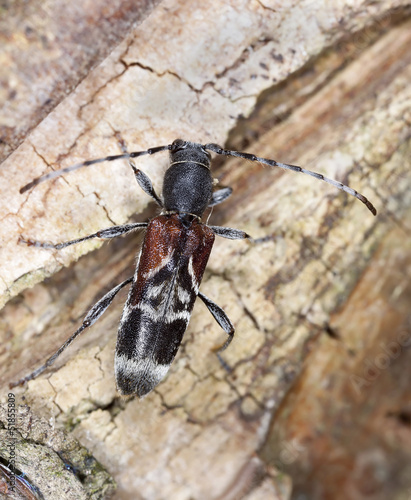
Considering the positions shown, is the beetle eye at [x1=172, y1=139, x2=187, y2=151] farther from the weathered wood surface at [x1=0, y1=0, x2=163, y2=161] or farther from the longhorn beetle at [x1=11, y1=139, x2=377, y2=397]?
the weathered wood surface at [x1=0, y1=0, x2=163, y2=161]

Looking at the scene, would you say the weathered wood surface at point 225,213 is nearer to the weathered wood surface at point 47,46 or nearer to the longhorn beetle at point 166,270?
the longhorn beetle at point 166,270

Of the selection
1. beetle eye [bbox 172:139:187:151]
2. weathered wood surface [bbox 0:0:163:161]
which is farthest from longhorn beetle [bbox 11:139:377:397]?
weathered wood surface [bbox 0:0:163:161]

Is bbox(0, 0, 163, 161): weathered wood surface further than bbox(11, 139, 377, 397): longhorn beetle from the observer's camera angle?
No

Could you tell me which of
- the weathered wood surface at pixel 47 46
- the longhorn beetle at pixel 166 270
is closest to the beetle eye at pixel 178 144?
the longhorn beetle at pixel 166 270

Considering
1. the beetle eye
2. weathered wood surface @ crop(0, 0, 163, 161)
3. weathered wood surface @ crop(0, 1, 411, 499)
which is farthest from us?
the beetle eye

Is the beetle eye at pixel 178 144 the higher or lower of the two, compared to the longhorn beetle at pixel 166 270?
higher

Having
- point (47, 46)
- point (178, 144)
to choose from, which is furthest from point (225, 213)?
point (47, 46)

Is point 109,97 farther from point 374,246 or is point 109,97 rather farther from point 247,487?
point 247,487
